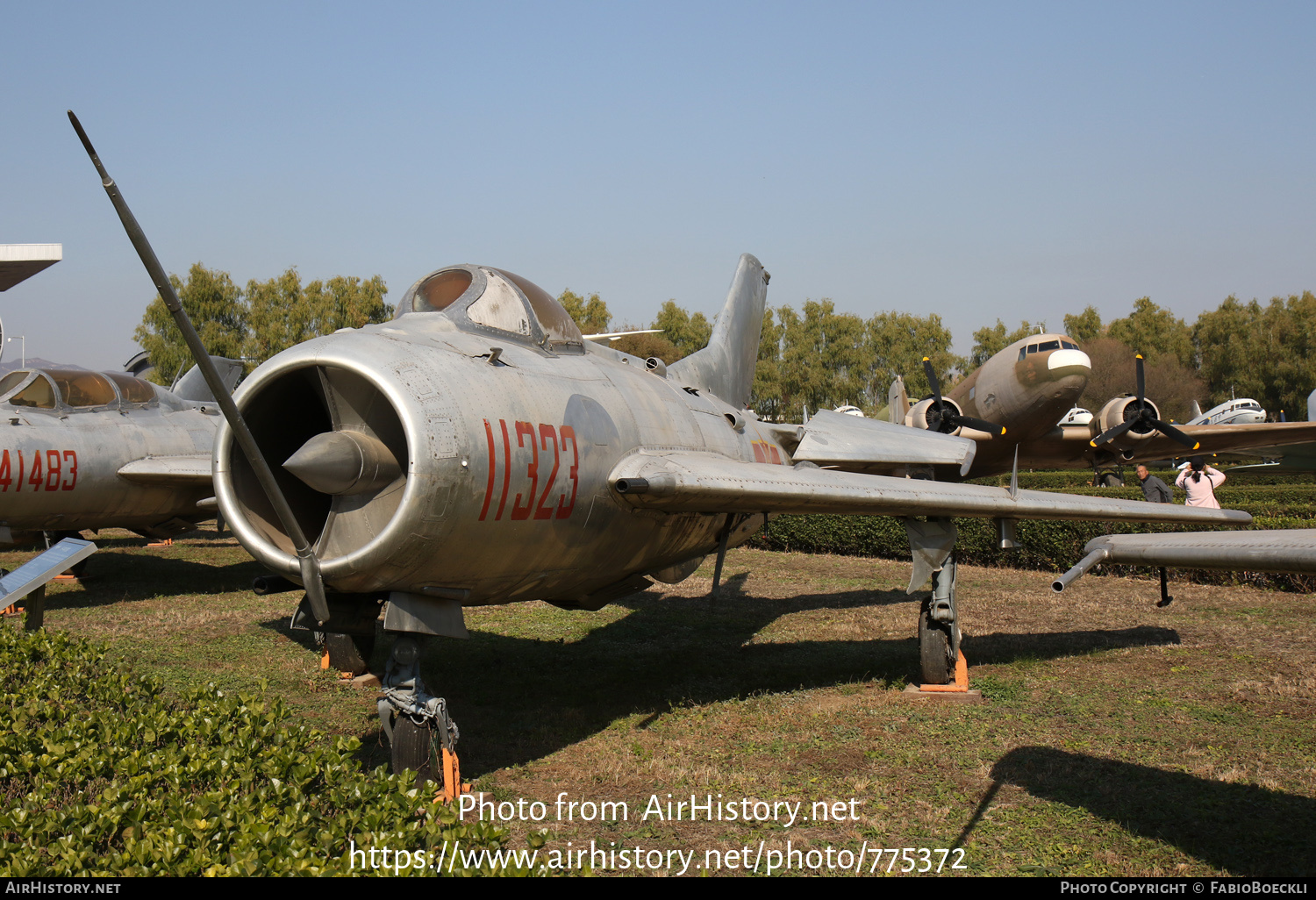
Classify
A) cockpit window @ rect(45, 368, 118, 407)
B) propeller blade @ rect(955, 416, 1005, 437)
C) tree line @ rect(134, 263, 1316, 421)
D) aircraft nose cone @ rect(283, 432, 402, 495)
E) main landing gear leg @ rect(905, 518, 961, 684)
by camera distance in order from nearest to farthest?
aircraft nose cone @ rect(283, 432, 402, 495)
main landing gear leg @ rect(905, 518, 961, 684)
cockpit window @ rect(45, 368, 118, 407)
propeller blade @ rect(955, 416, 1005, 437)
tree line @ rect(134, 263, 1316, 421)

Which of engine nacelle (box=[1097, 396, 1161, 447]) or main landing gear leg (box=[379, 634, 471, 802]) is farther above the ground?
engine nacelle (box=[1097, 396, 1161, 447])

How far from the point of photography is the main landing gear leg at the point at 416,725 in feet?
18.0

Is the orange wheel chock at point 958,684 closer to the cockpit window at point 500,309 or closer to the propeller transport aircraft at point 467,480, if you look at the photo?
the propeller transport aircraft at point 467,480

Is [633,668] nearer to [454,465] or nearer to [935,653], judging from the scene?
[935,653]

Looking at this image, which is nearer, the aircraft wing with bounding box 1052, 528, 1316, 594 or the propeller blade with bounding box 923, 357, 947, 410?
the aircraft wing with bounding box 1052, 528, 1316, 594

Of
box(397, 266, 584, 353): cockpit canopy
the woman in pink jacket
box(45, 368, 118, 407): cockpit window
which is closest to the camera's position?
box(397, 266, 584, 353): cockpit canopy

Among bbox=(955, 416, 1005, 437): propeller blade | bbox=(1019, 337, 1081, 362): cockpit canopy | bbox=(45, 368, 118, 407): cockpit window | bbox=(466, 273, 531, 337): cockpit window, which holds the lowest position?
bbox=(955, 416, 1005, 437): propeller blade

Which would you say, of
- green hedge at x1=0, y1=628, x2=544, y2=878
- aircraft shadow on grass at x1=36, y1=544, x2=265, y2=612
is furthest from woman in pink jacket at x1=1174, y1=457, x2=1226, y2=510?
aircraft shadow on grass at x1=36, y1=544, x2=265, y2=612

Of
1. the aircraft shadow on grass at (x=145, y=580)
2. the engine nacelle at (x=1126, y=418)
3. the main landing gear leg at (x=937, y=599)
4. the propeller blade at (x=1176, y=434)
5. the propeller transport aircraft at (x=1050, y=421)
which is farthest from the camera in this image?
the engine nacelle at (x=1126, y=418)

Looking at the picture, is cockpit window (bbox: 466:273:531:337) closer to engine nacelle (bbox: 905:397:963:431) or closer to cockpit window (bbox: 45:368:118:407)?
cockpit window (bbox: 45:368:118:407)

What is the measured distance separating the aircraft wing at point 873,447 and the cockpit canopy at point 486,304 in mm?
4668

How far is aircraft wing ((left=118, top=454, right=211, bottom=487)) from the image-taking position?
13859 millimetres

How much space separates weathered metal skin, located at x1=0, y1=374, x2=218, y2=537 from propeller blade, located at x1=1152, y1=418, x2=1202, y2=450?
2441 centimetres

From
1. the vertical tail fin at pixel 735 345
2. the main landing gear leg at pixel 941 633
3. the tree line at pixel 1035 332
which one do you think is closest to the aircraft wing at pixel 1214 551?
the main landing gear leg at pixel 941 633
